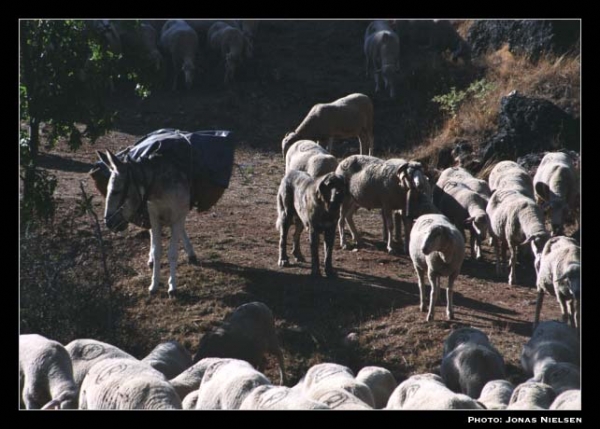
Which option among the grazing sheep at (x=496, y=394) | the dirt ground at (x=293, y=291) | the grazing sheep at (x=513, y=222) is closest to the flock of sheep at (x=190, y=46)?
the dirt ground at (x=293, y=291)

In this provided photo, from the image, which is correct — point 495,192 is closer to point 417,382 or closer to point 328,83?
point 417,382

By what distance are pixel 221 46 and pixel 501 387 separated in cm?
2045

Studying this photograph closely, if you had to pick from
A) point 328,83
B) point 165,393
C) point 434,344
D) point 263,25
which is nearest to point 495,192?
point 434,344

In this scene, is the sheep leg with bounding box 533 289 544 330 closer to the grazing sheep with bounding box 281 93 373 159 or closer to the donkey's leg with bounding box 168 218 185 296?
the donkey's leg with bounding box 168 218 185 296

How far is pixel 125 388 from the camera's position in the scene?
11.4m

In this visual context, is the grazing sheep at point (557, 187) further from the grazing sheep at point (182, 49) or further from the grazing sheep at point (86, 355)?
the grazing sheep at point (182, 49)

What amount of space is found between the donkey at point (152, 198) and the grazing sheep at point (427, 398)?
6.04 m

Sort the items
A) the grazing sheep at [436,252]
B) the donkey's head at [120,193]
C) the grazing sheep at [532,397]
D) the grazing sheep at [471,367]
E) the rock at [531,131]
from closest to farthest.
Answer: the grazing sheep at [532,397]
the grazing sheep at [471,367]
the grazing sheep at [436,252]
the donkey's head at [120,193]
the rock at [531,131]

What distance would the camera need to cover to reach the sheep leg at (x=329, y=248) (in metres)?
17.6

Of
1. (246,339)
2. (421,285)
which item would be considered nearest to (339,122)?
(421,285)

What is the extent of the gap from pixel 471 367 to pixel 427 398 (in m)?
2.48

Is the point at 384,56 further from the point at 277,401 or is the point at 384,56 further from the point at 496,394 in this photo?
the point at 277,401

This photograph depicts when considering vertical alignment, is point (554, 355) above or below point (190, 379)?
above

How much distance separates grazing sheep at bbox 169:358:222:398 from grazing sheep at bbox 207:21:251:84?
60.7 ft
